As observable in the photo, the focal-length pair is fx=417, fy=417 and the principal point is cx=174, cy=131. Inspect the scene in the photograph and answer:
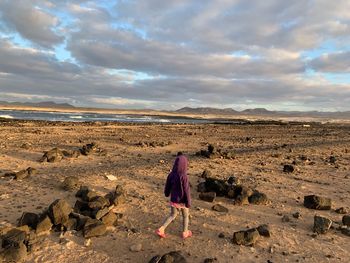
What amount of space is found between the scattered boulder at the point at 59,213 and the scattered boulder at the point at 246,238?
142 inches

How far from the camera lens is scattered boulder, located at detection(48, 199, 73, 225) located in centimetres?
888

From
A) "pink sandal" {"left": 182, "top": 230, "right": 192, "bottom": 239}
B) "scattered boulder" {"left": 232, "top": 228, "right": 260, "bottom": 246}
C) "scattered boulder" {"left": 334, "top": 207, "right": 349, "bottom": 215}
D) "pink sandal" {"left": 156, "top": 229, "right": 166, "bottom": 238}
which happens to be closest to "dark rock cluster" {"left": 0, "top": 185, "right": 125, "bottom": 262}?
"pink sandal" {"left": 156, "top": 229, "right": 166, "bottom": 238}

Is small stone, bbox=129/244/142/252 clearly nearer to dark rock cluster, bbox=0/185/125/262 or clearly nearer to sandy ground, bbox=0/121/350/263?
sandy ground, bbox=0/121/350/263

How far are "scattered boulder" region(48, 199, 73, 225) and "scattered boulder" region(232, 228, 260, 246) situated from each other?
361 centimetres

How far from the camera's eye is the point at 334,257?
25.8ft

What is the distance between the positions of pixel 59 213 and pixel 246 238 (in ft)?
13.0

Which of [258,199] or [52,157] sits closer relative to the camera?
[258,199]

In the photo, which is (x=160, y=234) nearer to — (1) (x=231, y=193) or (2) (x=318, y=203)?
(1) (x=231, y=193)

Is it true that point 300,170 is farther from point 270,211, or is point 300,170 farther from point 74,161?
point 74,161

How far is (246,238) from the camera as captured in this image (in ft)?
27.1

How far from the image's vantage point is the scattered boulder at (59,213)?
8.88 m

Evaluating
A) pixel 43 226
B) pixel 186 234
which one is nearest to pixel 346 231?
pixel 186 234

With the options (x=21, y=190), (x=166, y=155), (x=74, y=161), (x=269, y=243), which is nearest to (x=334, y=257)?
(x=269, y=243)

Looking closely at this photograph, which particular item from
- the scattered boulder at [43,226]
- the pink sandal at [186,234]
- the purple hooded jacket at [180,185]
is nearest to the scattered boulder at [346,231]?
the pink sandal at [186,234]
